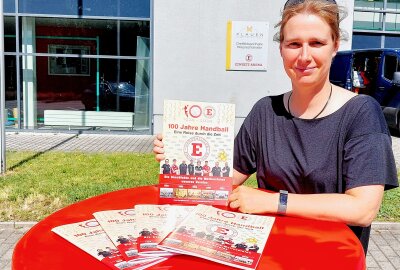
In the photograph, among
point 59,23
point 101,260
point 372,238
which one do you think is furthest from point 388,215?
point 59,23

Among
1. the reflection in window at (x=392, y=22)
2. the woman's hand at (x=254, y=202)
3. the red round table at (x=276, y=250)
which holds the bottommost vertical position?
the red round table at (x=276, y=250)

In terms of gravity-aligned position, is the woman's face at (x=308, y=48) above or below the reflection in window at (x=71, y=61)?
below

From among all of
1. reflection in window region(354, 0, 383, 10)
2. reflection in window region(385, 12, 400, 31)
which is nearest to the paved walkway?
reflection in window region(385, 12, 400, 31)

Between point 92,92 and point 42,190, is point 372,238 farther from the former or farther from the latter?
point 92,92

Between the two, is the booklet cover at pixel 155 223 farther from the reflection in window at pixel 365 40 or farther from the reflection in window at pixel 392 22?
the reflection in window at pixel 392 22

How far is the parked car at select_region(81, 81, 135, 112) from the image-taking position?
34.2 feet

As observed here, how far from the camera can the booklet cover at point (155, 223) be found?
1329 mm

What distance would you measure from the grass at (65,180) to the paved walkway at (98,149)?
0.21m

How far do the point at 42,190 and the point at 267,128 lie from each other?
4.02m

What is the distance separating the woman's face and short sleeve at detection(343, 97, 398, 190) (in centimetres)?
23

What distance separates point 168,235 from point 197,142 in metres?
0.44

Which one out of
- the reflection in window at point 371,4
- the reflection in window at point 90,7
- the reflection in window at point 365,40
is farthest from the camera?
the reflection in window at point 365,40

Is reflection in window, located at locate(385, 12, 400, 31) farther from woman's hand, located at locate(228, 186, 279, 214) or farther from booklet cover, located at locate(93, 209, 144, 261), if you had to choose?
booklet cover, located at locate(93, 209, 144, 261)

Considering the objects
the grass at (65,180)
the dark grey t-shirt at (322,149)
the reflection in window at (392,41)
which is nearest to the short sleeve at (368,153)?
the dark grey t-shirt at (322,149)
